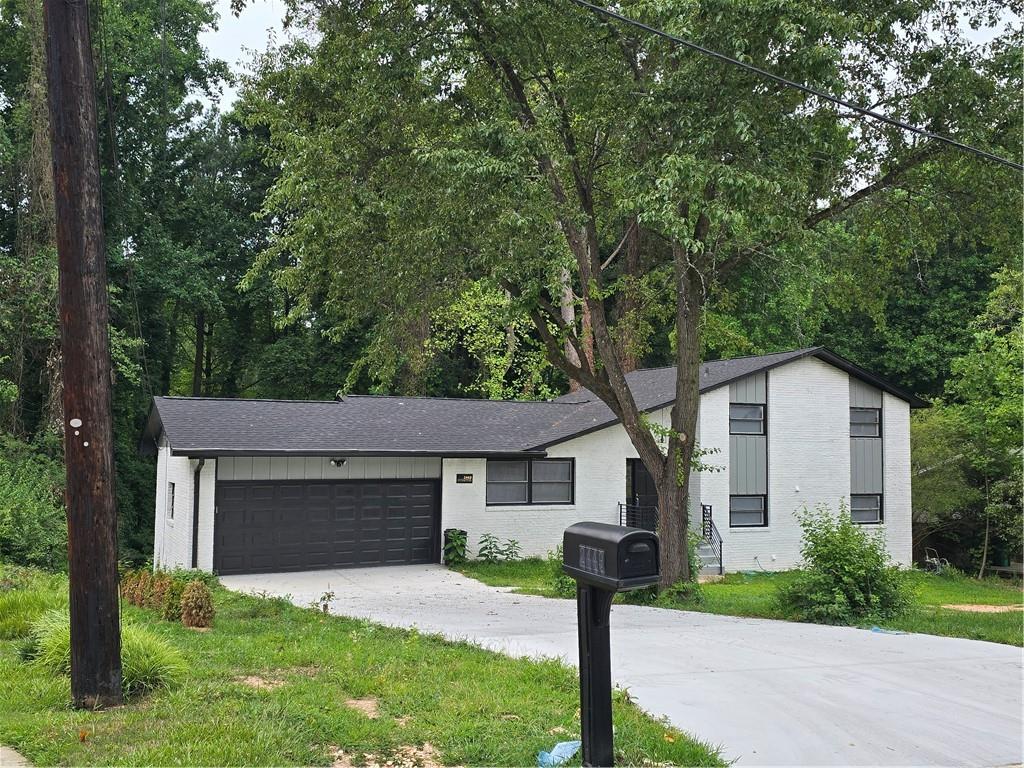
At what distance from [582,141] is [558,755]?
1074cm

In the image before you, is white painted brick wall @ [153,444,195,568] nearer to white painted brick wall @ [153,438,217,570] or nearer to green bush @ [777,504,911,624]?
white painted brick wall @ [153,438,217,570]

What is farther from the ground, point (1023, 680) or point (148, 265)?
point (148, 265)

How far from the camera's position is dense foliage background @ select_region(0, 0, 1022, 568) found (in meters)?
11.7

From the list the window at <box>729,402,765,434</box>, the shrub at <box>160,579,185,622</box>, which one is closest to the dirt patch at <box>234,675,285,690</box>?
the shrub at <box>160,579,185,622</box>

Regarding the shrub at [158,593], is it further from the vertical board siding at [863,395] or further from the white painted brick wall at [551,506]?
the vertical board siding at [863,395]

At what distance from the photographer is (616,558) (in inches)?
152

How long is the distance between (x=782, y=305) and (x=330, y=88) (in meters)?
21.0

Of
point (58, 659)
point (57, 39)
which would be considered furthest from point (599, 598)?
point (57, 39)

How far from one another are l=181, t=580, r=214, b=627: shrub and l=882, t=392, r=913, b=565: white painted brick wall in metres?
19.2

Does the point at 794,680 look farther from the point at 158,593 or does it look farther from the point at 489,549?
the point at 489,549

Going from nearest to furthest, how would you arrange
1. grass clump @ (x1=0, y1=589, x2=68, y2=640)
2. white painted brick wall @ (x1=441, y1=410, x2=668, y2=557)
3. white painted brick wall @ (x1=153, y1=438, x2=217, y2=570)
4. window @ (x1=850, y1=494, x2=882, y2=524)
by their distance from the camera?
1. grass clump @ (x1=0, y1=589, x2=68, y2=640)
2. white painted brick wall @ (x1=153, y1=438, x2=217, y2=570)
3. white painted brick wall @ (x1=441, y1=410, x2=668, y2=557)
4. window @ (x1=850, y1=494, x2=882, y2=524)

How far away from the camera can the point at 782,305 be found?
98.3 ft

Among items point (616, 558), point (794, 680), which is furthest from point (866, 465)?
point (616, 558)

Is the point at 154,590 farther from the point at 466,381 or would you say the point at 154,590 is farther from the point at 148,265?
the point at 466,381
